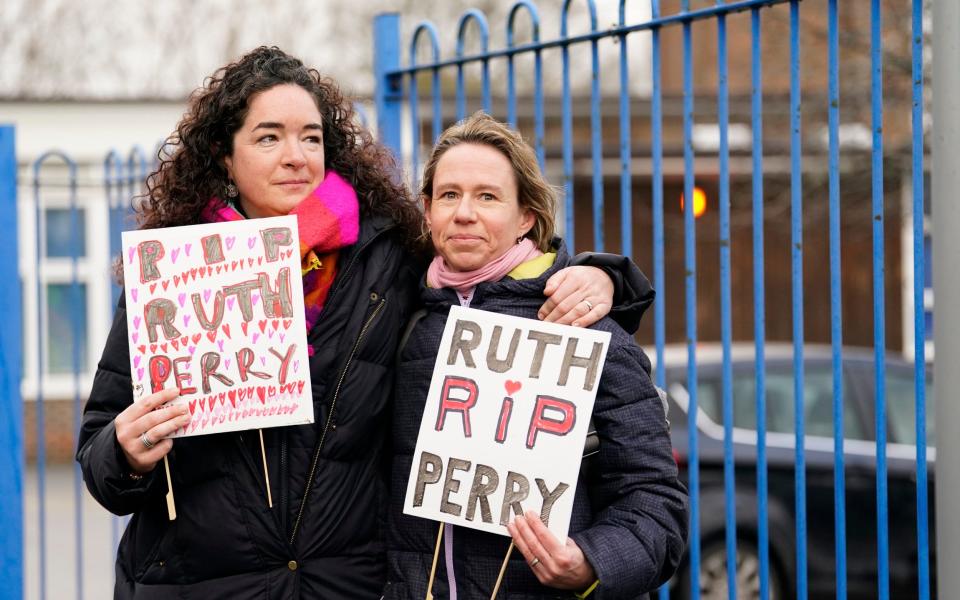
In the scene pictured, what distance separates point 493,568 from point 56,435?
12.0 m

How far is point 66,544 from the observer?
998cm

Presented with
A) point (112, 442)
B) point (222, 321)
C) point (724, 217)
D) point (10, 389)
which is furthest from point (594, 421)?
point (10, 389)

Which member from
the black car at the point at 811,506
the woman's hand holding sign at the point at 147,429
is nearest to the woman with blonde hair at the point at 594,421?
the woman's hand holding sign at the point at 147,429

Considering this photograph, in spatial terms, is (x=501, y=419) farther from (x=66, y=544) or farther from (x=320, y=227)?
(x=66, y=544)

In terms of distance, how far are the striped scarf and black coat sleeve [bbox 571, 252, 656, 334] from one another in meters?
0.53

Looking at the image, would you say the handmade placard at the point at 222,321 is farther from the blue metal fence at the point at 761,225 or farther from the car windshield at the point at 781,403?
the car windshield at the point at 781,403

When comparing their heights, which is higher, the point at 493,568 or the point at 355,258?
the point at 355,258

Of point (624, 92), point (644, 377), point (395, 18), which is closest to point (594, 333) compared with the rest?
point (644, 377)

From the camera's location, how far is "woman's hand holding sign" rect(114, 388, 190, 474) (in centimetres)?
246

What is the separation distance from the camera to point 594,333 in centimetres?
240

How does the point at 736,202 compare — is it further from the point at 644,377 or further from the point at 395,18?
the point at 644,377

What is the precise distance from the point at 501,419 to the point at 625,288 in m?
0.41

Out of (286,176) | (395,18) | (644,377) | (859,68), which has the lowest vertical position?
(644,377)

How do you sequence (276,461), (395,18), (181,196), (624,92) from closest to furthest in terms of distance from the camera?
1. (276,461)
2. (181,196)
3. (624,92)
4. (395,18)
